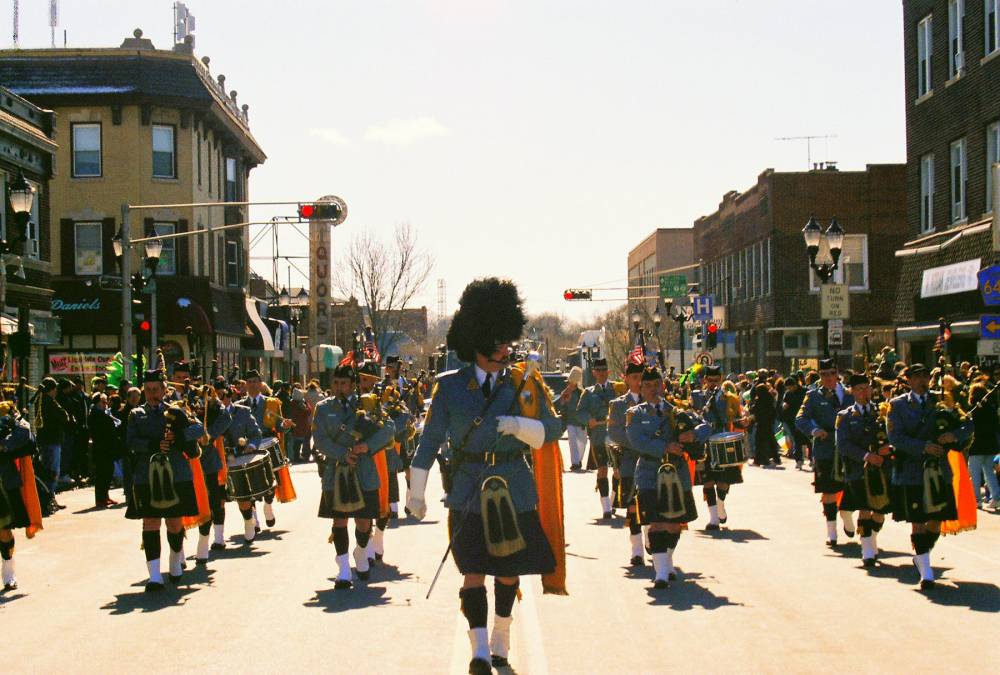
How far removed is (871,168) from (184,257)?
90.9 feet

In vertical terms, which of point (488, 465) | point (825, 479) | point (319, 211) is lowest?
point (825, 479)

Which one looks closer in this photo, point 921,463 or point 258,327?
point 921,463

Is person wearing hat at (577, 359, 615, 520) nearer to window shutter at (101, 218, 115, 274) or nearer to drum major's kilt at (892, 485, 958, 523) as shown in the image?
drum major's kilt at (892, 485, 958, 523)

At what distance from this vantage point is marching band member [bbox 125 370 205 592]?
11766mm

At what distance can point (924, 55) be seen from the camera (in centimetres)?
3403

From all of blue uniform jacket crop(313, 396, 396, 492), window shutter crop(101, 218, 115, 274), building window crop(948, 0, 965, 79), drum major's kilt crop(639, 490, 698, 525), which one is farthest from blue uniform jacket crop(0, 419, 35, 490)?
window shutter crop(101, 218, 115, 274)

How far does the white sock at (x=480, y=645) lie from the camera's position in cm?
764

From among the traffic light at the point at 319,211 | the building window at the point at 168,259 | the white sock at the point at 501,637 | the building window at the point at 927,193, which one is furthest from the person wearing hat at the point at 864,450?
the building window at the point at 168,259

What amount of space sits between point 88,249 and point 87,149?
3.42m

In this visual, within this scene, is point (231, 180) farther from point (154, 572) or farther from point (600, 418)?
point (154, 572)

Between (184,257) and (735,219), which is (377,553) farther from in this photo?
(735,219)

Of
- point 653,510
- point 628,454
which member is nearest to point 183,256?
point 628,454

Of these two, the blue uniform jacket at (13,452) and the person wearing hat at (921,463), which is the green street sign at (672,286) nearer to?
the person wearing hat at (921,463)

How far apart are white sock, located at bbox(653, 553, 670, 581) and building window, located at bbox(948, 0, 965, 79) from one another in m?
23.0
